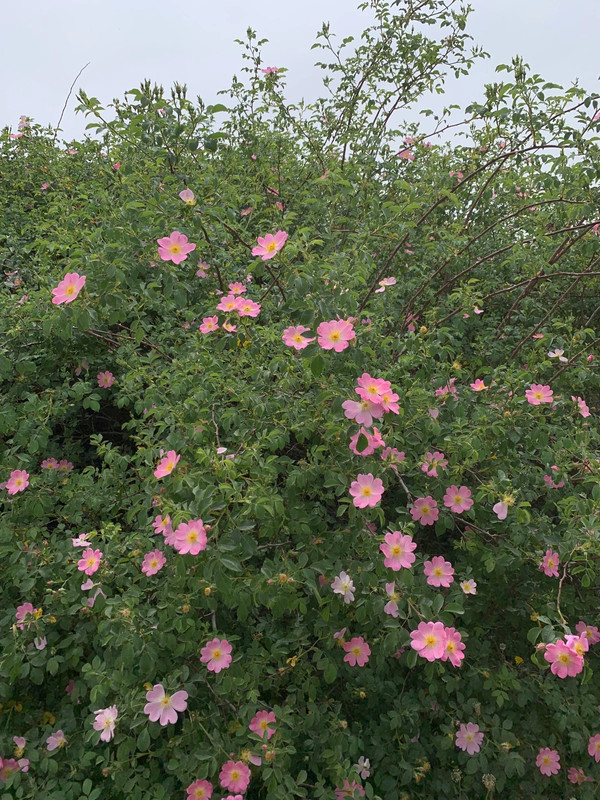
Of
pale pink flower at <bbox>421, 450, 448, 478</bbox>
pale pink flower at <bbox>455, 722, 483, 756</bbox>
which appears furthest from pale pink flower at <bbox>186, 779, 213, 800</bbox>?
pale pink flower at <bbox>421, 450, 448, 478</bbox>

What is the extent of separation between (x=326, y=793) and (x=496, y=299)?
7.07 ft

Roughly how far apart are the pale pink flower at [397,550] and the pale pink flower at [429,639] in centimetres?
14

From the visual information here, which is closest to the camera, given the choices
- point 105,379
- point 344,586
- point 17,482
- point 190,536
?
point 190,536

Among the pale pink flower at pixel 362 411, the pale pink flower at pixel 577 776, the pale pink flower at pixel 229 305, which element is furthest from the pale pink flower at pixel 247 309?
the pale pink flower at pixel 577 776

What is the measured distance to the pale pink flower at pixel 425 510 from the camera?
5.41ft

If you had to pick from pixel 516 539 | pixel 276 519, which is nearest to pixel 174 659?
pixel 276 519

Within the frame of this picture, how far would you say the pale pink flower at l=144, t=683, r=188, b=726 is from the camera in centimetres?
134

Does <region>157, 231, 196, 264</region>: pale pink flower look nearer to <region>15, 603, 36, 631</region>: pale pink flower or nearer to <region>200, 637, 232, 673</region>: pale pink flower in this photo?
<region>200, 637, 232, 673</region>: pale pink flower

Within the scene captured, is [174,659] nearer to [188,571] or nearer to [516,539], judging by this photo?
[188,571]

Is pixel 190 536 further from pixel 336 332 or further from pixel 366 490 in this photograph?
pixel 336 332

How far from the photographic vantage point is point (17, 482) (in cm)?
186

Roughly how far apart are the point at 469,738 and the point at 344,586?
650 mm

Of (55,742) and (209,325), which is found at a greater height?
(209,325)

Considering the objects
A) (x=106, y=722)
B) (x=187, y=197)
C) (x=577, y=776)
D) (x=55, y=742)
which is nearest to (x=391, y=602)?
(x=106, y=722)
